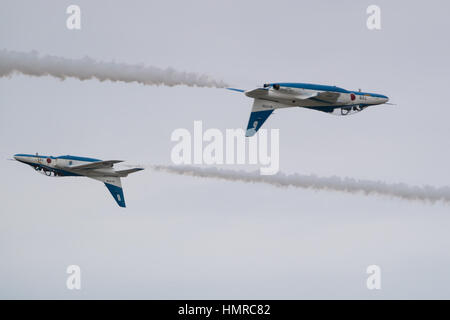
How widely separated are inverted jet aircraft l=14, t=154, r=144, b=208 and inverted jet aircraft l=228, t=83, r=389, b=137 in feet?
34.6

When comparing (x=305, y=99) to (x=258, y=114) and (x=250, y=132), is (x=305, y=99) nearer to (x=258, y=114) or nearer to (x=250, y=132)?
(x=258, y=114)

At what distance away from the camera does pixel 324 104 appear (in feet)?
287

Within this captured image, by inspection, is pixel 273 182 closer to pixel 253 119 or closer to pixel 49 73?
pixel 253 119

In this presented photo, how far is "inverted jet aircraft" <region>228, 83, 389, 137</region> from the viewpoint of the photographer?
8562cm

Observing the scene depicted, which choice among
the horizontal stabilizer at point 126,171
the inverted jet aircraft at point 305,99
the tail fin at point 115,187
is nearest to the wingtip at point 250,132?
the inverted jet aircraft at point 305,99

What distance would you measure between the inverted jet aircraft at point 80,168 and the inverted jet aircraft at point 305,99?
34.6 feet

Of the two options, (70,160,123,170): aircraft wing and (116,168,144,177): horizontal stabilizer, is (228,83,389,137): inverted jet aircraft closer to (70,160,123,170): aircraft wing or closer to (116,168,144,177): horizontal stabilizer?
(116,168,144,177): horizontal stabilizer

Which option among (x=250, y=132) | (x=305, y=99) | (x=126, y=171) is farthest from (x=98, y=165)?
(x=305, y=99)

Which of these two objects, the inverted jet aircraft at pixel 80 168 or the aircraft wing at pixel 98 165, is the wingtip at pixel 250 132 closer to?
the inverted jet aircraft at pixel 80 168

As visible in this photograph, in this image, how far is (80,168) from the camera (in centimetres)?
8938

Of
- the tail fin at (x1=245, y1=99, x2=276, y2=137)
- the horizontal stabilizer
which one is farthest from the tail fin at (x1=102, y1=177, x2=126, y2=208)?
the tail fin at (x1=245, y1=99, x2=276, y2=137)

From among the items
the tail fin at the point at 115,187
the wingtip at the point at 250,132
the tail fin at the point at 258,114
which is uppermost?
the tail fin at the point at 258,114

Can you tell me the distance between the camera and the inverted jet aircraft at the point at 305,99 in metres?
85.6
